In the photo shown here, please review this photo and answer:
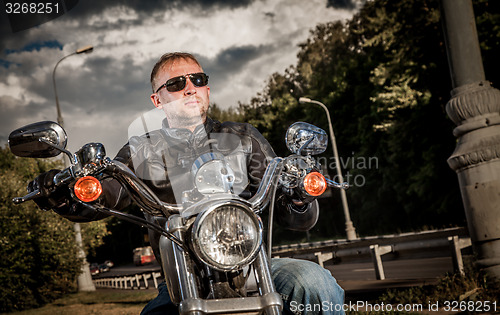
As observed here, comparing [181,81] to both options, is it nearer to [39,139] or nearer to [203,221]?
[39,139]

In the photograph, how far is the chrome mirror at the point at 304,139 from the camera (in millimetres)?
2201

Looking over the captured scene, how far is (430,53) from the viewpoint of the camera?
61.8 feet

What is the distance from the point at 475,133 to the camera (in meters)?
6.08

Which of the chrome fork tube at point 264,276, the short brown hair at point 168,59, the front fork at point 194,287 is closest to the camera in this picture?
the front fork at point 194,287

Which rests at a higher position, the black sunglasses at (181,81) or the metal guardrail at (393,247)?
the black sunglasses at (181,81)

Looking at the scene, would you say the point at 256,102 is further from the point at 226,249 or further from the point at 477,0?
the point at 226,249

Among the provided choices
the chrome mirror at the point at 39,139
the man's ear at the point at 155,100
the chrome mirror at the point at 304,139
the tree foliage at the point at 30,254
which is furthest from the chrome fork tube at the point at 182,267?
the tree foliage at the point at 30,254

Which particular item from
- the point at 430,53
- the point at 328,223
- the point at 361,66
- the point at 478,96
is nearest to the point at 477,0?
the point at 430,53

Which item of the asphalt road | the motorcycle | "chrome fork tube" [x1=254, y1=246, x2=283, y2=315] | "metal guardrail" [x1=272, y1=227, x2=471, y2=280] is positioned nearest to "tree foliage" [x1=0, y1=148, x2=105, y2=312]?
"metal guardrail" [x1=272, y1=227, x2=471, y2=280]

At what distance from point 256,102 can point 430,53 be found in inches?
1125

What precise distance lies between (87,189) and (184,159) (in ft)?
1.98

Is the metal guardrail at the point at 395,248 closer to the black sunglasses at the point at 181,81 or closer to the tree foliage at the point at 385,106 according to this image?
the tree foliage at the point at 385,106

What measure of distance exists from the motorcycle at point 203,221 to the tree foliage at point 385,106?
415 inches

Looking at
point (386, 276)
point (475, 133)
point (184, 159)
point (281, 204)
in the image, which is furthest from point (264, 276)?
point (386, 276)
